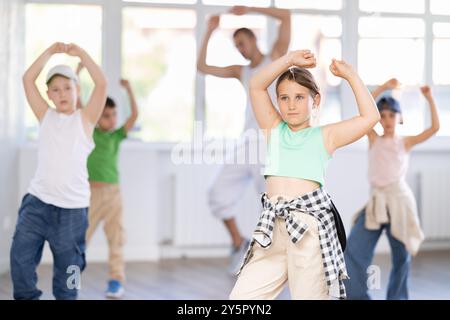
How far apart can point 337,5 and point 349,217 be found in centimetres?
86

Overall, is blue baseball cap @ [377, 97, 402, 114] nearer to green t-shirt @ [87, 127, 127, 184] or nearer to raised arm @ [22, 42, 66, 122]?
green t-shirt @ [87, 127, 127, 184]

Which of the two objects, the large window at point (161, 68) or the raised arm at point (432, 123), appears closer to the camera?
the raised arm at point (432, 123)

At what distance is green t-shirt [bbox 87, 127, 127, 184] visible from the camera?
284 cm

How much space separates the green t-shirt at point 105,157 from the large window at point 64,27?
1.83ft

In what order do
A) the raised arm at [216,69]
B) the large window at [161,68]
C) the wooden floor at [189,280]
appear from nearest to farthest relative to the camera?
the wooden floor at [189,280], the raised arm at [216,69], the large window at [161,68]

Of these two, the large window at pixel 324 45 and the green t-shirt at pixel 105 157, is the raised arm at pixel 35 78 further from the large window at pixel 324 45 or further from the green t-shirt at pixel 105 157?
the large window at pixel 324 45

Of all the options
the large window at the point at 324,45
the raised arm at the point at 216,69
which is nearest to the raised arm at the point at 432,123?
the large window at the point at 324,45

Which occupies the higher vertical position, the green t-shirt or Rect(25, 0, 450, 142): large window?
Rect(25, 0, 450, 142): large window

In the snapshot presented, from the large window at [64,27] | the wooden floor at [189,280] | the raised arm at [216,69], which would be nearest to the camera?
the wooden floor at [189,280]

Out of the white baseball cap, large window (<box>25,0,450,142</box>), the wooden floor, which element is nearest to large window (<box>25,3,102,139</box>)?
large window (<box>25,0,450,142</box>)

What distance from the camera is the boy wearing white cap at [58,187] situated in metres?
2.18

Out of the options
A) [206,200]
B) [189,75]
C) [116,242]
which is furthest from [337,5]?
[116,242]

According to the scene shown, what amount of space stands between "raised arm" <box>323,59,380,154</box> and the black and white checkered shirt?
0.40 feet

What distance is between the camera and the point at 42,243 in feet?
7.28
